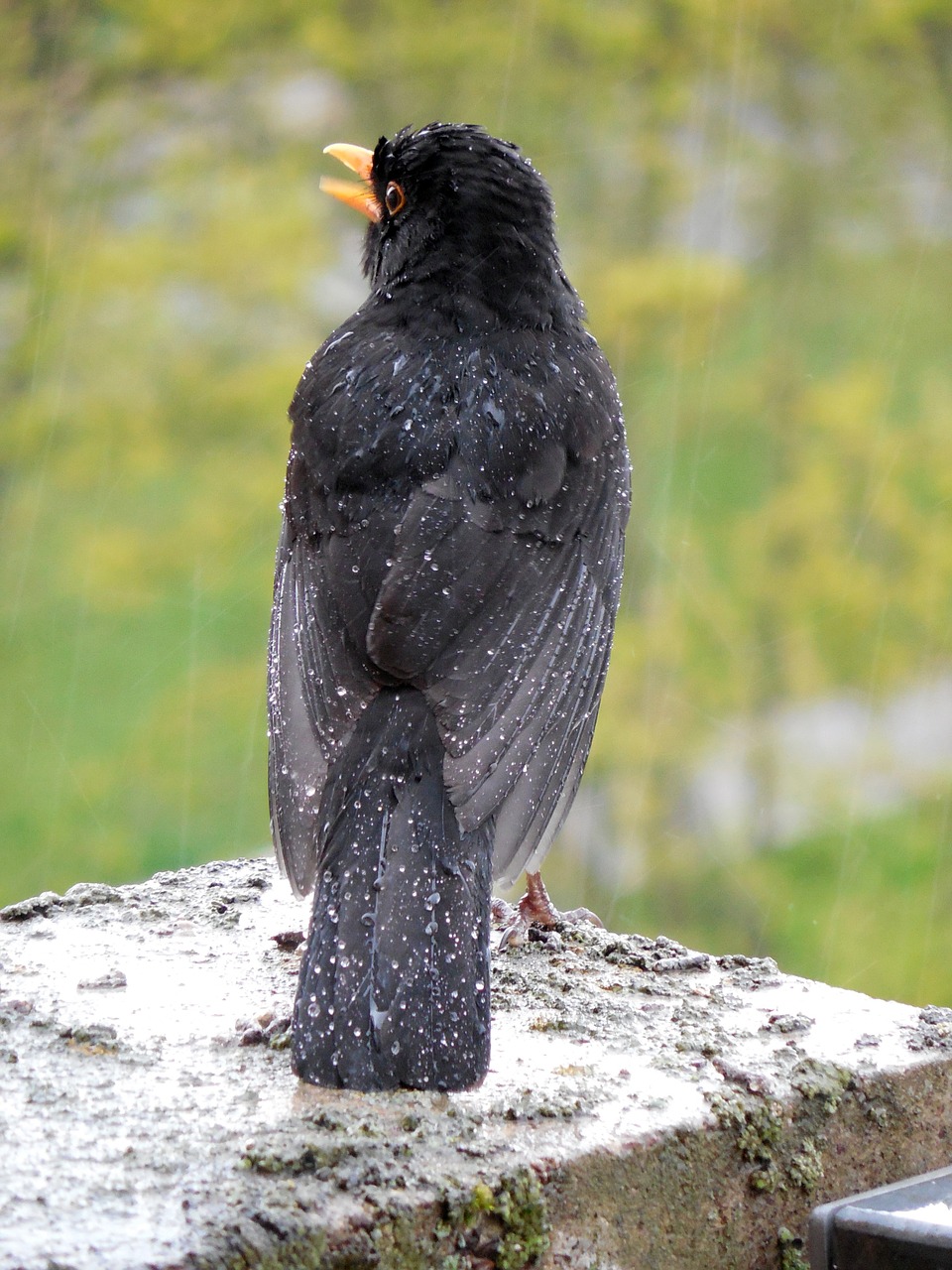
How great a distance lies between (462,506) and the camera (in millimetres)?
2701

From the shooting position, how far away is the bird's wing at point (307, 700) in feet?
8.16

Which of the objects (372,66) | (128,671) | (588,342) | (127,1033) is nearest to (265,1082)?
(127,1033)

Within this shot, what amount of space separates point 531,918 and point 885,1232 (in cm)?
135

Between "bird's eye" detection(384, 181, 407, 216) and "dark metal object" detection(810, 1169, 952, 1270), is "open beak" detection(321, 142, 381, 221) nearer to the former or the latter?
"bird's eye" detection(384, 181, 407, 216)

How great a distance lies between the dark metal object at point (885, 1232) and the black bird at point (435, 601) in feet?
1.74

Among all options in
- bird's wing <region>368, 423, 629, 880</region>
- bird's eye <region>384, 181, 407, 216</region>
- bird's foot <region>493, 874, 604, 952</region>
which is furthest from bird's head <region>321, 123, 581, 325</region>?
bird's foot <region>493, 874, 604, 952</region>

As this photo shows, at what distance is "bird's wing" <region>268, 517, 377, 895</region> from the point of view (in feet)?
8.16

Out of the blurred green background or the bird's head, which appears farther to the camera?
the blurred green background

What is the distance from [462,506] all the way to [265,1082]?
3.58 feet

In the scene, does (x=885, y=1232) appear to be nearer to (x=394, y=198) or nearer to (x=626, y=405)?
(x=394, y=198)

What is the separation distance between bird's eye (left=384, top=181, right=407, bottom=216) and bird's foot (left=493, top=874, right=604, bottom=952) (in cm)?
154

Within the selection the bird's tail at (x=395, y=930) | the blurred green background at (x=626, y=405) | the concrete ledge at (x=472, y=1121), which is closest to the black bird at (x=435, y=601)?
the bird's tail at (x=395, y=930)

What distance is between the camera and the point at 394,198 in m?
3.35

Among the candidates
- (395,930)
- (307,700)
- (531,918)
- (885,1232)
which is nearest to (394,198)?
(307,700)
